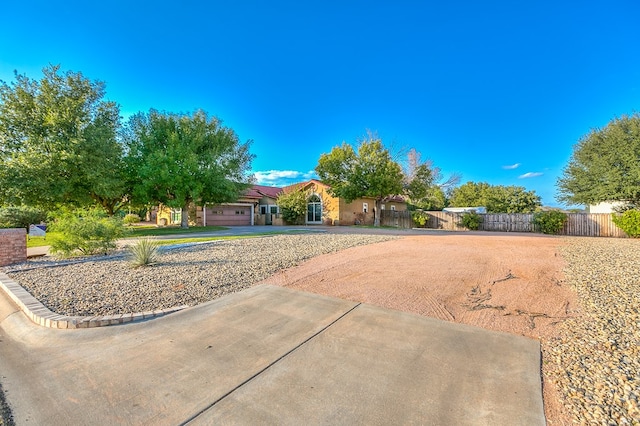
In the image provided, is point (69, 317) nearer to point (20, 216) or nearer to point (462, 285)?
point (462, 285)

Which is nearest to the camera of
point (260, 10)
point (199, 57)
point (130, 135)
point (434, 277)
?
point (434, 277)

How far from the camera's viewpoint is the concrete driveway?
2051 millimetres

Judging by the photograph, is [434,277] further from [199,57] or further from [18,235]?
[199,57]

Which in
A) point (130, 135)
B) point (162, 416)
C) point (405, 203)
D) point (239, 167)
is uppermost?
point (130, 135)

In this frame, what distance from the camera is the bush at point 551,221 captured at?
18203 mm

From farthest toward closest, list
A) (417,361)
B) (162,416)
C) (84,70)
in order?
(84,70), (417,361), (162,416)

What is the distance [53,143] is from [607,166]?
33.3 m

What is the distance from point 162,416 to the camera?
6.64ft

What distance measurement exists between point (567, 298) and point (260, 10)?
1498 cm

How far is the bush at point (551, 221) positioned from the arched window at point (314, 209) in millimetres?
17488

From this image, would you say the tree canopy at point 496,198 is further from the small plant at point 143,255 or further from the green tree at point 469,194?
the small plant at point 143,255

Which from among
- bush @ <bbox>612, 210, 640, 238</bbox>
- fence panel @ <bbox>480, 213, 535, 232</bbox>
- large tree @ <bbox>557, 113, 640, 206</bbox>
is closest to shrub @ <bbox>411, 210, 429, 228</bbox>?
fence panel @ <bbox>480, 213, 535, 232</bbox>

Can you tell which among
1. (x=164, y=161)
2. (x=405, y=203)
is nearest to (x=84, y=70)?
(x=164, y=161)

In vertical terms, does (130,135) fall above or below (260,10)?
below
